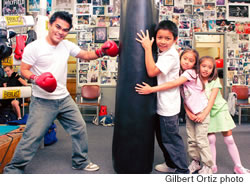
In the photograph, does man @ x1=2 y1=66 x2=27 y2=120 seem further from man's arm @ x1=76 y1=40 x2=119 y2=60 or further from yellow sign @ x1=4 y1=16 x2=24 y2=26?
man's arm @ x1=76 y1=40 x2=119 y2=60

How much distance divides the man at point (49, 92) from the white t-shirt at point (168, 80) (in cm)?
43

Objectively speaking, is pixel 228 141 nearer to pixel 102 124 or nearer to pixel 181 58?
pixel 181 58

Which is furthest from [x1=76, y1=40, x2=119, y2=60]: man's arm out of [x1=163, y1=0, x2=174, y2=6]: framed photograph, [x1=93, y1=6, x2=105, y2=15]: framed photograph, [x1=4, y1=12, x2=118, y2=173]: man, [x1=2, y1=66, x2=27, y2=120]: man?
[x1=163, y1=0, x2=174, y2=6]: framed photograph

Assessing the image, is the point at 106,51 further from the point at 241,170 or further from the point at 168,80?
the point at 241,170

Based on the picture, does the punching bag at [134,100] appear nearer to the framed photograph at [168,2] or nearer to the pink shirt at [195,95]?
the pink shirt at [195,95]

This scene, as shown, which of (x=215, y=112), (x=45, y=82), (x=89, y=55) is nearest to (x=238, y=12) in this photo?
(x=215, y=112)

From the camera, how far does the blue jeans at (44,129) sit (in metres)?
1.79

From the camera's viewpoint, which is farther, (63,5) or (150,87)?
(63,5)

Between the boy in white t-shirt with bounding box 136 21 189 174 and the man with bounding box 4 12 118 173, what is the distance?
1.20 ft

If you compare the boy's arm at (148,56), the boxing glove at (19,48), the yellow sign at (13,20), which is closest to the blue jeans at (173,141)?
the boy's arm at (148,56)

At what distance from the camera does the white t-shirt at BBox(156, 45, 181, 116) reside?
174cm

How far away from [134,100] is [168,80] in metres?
0.31

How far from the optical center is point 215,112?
204 cm

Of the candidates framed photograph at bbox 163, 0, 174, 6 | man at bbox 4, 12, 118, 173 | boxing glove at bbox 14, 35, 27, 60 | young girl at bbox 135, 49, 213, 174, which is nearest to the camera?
man at bbox 4, 12, 118, 173
